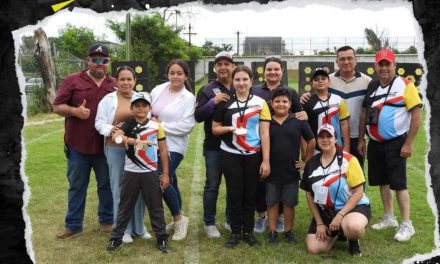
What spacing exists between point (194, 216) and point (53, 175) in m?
3.09

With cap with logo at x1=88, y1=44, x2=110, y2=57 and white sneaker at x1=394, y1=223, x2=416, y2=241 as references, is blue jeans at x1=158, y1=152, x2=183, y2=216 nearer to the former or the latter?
cap with logo at x1=88, y1=44, x2=110, y2=57

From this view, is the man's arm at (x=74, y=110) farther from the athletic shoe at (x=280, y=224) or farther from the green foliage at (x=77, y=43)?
the green foliage at (x=77, y=43)

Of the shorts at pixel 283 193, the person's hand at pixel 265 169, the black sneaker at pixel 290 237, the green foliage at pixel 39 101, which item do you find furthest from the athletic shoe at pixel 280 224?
the green foliage at pixel 39 101

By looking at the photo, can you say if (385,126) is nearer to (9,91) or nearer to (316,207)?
(316,207)

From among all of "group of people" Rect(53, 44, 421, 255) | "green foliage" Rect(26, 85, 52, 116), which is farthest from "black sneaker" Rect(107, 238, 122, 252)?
"green foliage" Rect(26, 85, 52, 116)

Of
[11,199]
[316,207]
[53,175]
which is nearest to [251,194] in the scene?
[316,207]

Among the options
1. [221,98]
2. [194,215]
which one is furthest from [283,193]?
[194,215]

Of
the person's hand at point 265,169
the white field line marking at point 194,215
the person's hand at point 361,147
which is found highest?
the person's hand at point 361,147

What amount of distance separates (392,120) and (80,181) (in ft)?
9.39

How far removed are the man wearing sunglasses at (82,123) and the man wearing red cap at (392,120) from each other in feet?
7.81

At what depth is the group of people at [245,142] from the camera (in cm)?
362

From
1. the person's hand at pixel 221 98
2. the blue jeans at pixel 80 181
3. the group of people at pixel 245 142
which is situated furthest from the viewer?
the blue jeans at pixel 80 181

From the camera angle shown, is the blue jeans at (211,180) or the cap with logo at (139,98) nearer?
the cap with logo at (139,98)

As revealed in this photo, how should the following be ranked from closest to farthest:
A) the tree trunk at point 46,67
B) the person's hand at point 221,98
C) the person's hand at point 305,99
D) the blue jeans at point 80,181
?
the person's hand at point 221,98 → the blue jeans at point 80,181 → the person's hand at point 305,99 → the tree trunk at point 46,67
